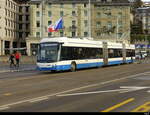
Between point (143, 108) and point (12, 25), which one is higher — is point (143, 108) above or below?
below

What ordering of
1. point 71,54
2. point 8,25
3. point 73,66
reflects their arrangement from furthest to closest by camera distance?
point 8,25 < point 73,66 < point 71,54

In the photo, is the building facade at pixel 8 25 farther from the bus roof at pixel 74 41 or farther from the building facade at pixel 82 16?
the bus roof at pixel 74 41

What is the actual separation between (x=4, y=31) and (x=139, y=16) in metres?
76.7

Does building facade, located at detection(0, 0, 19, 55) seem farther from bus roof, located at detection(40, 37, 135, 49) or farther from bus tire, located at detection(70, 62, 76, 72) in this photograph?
bus tire, located at detection(70, 62, 76, 72)

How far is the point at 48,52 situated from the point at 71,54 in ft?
7.73

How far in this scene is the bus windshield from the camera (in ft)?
79.5

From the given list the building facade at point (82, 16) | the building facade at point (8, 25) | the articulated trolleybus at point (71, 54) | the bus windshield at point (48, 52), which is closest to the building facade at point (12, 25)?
the building facade at point (8, 25)

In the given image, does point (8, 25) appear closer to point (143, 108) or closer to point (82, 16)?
point (82, 16)

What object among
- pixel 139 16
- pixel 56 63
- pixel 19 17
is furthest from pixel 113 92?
pixel 139 16

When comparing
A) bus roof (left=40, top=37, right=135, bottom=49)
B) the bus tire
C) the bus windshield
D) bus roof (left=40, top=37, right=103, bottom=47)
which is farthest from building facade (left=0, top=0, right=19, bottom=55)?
the bus windshield

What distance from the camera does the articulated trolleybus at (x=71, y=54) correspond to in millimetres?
24281

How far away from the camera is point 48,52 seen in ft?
80.9

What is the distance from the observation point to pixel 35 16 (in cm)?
9250

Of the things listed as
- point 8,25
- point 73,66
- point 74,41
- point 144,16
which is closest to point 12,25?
point 8,25
